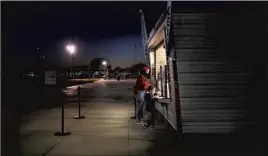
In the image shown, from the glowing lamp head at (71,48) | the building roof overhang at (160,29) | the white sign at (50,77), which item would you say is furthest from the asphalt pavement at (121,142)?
the building roof overhang at (160,29)

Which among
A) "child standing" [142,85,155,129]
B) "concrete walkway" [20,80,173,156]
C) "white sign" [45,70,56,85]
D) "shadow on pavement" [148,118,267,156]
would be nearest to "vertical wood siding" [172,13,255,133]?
"shadow on pavement" [148,118,267,156]

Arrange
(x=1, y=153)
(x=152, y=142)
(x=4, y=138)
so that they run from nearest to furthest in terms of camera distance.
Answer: (x=1, y=153)
(x=152, y=142)
(x=4, y=138)

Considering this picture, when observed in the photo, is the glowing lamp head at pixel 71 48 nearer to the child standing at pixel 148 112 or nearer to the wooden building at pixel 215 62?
the child standing at pixel 148 112

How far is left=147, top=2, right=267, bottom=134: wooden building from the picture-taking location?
935 centimetres

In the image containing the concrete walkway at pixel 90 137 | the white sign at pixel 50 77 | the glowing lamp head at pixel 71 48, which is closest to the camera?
the concrete walkway at pixel 90 137

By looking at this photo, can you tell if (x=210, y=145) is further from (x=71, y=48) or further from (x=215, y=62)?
(x=71, y=48)

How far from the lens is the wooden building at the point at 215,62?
9352 millimetres

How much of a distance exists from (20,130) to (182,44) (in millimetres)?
5931

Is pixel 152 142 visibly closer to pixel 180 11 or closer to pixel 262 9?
pixel 180 11

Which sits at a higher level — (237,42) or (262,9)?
(262,9)

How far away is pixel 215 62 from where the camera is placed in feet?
31.0

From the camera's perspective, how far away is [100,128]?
11586 mm

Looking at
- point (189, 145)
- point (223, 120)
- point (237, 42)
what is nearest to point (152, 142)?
point (189, 145)

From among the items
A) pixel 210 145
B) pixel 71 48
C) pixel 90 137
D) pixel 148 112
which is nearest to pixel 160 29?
pixel 148 112
